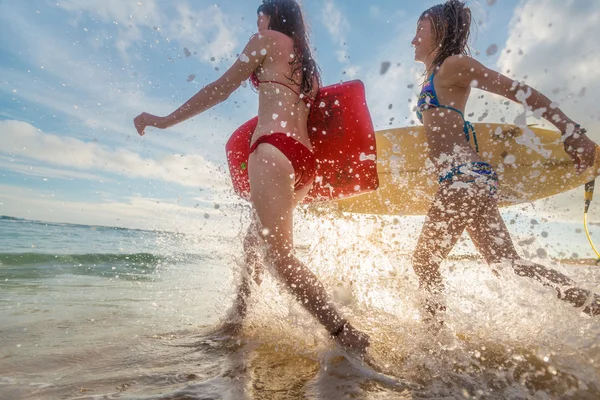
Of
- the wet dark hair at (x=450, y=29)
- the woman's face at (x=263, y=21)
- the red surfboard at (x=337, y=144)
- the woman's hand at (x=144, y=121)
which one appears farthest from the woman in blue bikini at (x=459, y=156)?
the woman's hand at (x=144, y=121)

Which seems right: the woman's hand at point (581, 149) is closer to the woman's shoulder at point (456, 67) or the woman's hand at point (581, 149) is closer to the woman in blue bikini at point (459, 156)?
the woman in blue bikini at point (459, 156)

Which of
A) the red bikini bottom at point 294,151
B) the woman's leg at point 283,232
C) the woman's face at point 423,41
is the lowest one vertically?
the woman's leg at point 283,232

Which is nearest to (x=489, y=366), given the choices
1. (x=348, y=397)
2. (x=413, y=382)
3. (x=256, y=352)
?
(x=413, y=382)

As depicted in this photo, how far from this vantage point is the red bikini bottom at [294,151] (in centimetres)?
177

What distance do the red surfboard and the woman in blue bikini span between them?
1.20 feet

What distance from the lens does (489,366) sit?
1.54m

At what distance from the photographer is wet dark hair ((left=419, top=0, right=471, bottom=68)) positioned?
2.18 metres

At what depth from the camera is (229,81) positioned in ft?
6.08

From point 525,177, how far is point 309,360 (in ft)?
8.28

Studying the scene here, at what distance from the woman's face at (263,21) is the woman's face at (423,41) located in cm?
91

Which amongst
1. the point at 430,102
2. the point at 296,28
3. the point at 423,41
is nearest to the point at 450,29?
the point at 423,41

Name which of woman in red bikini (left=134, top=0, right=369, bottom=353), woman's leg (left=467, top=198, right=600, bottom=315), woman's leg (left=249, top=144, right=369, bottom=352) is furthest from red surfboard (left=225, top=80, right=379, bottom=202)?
woman's leg (left=467, top=198, right=600, bottom=315)

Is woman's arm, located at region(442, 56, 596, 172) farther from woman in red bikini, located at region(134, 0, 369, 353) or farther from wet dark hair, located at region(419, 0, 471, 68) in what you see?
woman in red bikini, located at region(134, 0, 369, 353)

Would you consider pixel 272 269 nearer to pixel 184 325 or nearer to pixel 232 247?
pixel 232 247
